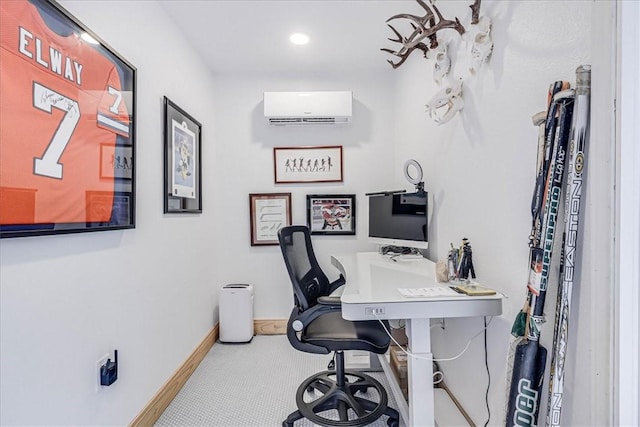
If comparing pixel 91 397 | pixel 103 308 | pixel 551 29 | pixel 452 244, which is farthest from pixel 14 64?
pixel 452 244

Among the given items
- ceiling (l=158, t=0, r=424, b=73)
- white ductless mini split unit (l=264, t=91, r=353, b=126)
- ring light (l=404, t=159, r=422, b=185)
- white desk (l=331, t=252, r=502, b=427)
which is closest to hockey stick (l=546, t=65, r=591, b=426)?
white desk (l=331, t=252, r=502, b=427)

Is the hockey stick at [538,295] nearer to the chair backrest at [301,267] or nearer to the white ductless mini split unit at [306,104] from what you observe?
the chair backrest at [301,267]

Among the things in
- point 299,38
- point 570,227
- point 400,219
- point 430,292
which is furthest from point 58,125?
point 400,219

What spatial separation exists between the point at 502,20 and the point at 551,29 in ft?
1.16

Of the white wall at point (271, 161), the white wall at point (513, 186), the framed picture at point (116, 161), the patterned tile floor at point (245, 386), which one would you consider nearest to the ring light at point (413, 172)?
the white wall at point (513, 186)

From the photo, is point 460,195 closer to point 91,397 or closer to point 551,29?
point 551,29

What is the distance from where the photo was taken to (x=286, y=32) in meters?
2.51

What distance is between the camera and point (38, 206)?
1.10m

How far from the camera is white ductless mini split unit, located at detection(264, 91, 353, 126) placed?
307 cm

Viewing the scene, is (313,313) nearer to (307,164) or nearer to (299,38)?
(307,164)

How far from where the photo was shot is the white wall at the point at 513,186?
865mm

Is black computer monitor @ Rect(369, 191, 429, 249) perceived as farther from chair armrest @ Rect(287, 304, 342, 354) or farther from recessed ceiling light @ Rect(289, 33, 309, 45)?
recessed ceiling light @ Rect(289, 33, 309, 45)

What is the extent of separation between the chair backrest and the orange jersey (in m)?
0.90

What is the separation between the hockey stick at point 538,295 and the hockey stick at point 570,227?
3 centimetres
